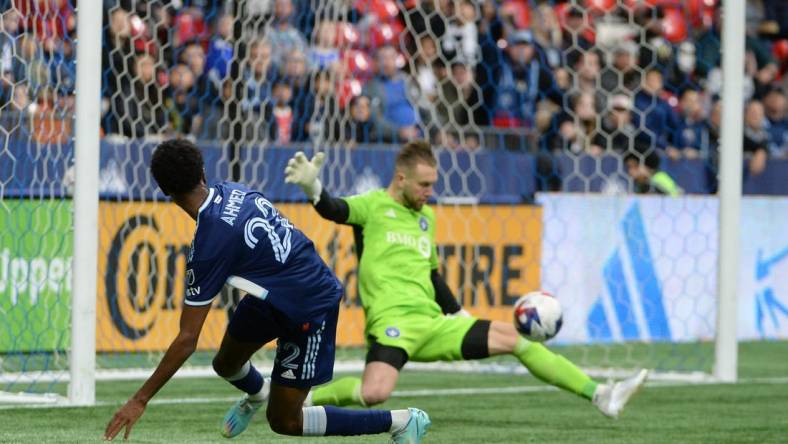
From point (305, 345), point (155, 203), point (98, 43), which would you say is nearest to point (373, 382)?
point (305, 345)

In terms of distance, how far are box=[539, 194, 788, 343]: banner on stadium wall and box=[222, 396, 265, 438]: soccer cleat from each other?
262 inches

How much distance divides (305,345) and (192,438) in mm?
1447

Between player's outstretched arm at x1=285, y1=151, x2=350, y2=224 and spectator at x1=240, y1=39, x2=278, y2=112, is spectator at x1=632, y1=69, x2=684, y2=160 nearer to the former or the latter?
spectator at x1=240, y1=39, x2=278, y2=112

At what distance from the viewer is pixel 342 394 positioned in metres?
8.16

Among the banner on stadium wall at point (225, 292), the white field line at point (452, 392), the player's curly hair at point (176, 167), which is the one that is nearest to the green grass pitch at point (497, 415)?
the white field line at point (452, 392)

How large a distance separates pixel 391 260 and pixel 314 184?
0.80 meters

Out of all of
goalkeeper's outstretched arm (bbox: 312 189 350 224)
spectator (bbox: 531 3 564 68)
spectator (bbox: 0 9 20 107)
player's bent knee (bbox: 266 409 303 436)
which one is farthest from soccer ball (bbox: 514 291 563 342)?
spectator (bbox: 531 3 564 68)

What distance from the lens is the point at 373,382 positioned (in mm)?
8102

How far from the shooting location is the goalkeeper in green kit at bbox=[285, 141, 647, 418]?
8164 mm

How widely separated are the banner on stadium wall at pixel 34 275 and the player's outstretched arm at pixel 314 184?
240 cm

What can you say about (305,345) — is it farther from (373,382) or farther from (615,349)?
(615,349)

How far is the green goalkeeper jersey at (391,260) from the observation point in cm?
848

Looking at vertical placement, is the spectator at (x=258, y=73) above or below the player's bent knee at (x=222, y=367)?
above

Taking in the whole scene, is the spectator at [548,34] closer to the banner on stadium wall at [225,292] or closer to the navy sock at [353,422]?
the banner on stadium wall at [225,292]
